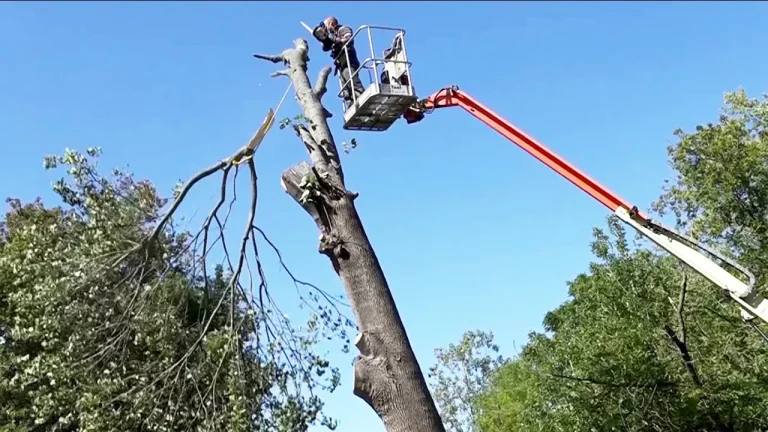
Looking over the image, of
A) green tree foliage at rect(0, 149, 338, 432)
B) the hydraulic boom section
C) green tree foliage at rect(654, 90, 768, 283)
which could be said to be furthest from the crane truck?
green tree foliage at rect(654, 90, 768, 283)

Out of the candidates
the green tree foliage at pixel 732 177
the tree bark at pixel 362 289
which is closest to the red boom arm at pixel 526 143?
the tree bark at pixel 362 289

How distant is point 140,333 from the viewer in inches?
323

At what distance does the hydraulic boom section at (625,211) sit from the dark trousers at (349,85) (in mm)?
681

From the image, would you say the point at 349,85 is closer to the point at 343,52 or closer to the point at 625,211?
the point at 343,52

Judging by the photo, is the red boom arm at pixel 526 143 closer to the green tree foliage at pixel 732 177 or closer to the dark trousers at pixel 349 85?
the dark trousers at pixel 349 85

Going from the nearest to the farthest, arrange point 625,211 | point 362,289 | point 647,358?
1. point 362,289
2. point 625,211
3. point 647,358

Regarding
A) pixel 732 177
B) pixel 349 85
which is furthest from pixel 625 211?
pixel 732 177

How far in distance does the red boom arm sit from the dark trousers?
80 cm

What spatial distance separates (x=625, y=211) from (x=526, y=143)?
4.34 ft

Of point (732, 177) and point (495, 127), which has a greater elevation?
point (732, 177)

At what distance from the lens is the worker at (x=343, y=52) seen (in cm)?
807

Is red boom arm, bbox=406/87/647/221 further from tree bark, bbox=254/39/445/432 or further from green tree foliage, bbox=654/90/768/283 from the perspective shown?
green tree foliage, bbox=654/90/768/283

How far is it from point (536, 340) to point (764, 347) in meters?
4.10

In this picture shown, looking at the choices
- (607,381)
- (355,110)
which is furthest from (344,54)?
(607,381)
